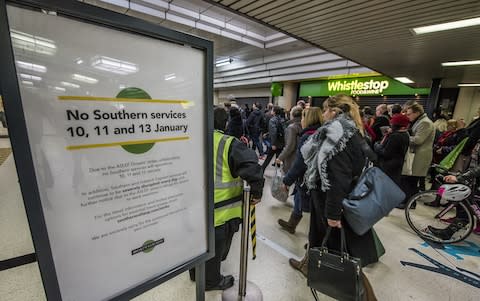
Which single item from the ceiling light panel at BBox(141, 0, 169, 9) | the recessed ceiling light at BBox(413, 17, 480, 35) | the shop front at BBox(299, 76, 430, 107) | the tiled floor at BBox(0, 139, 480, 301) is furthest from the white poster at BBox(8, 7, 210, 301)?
the shop front at BBox(299, 76, 430, 107)

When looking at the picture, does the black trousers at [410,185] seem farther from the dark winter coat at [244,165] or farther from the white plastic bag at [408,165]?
the dark winter coat at [244,165]

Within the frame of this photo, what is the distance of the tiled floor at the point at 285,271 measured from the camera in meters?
1.74

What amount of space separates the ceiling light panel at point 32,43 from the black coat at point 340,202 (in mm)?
1465

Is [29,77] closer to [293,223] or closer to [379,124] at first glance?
[293,223]

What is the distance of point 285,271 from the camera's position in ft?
6.64

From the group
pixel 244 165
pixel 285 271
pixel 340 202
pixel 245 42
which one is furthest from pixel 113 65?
pixel 245 42

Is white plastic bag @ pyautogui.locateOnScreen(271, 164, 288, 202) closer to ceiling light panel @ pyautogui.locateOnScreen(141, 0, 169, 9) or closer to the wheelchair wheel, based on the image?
the wheelchair wheel

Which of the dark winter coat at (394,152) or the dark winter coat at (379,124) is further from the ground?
the dark winter coat at (379,124)

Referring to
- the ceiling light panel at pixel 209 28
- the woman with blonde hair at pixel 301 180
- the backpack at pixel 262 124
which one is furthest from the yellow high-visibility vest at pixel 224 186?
the ceiling light panel at pixel 209 28

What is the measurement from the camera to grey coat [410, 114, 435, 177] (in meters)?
3.26

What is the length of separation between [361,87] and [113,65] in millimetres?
9627

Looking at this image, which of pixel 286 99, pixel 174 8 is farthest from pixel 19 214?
pixel 286 99

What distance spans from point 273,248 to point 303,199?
0.65 metres

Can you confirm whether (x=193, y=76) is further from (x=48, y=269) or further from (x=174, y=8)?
(x=174, y=8)
